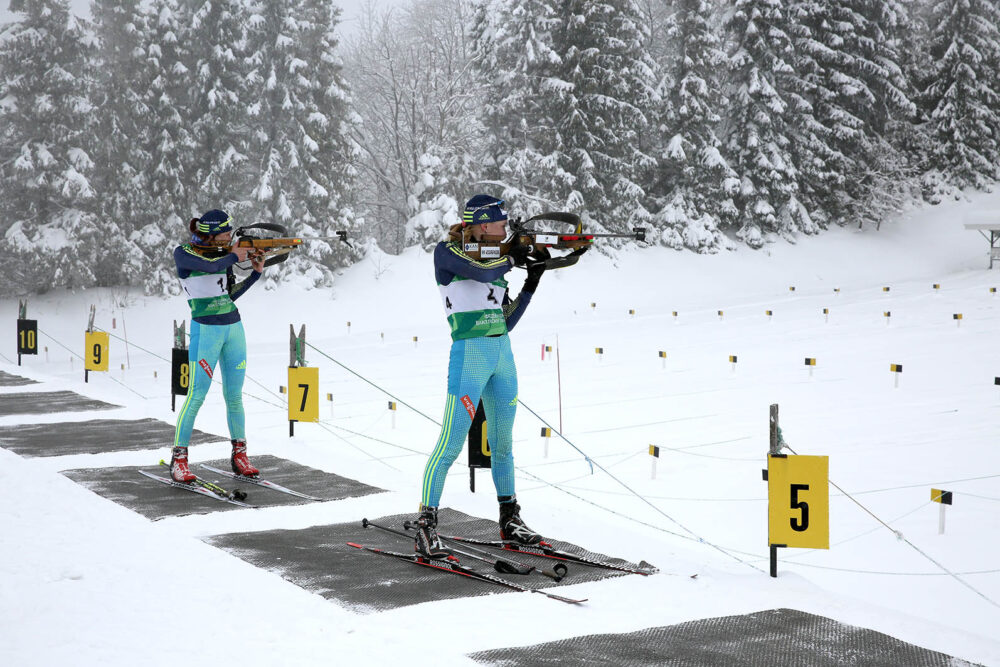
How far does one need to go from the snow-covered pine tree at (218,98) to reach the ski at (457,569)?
2763cm

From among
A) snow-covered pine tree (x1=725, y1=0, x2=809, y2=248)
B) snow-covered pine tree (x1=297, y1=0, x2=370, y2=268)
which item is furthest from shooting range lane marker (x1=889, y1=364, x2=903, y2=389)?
snow-covered pine tree (x1=725, y1=0, x2=809, y2=248)

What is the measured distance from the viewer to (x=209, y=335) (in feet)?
24.4

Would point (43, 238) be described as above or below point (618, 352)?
above

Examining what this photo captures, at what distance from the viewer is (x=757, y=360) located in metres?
17.5

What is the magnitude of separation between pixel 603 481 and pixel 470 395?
4791 millimetres

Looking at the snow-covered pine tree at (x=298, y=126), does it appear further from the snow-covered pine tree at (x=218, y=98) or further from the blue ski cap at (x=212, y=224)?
the blue ski cap at (x=212, y=224)

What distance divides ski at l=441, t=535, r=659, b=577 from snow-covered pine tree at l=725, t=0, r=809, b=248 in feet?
106

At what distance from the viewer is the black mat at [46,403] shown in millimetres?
11305

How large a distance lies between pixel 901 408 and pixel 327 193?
22813 mm

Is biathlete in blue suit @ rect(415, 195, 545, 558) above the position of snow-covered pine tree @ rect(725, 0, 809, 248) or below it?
below

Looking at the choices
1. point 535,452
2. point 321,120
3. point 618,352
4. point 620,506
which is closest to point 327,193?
point 321,120

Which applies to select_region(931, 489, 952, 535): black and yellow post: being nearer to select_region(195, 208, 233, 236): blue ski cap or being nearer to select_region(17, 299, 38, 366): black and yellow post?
select_region(195, 208, 233, 236): blue ski cap

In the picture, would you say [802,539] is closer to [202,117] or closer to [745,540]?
[745,540]

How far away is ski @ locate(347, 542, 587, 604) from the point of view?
186 inches
